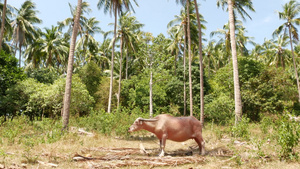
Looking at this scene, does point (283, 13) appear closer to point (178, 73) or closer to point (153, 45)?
point (178, 73)

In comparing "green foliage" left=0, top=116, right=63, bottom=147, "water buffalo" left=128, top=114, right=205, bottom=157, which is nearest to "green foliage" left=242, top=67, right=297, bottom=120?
"water buffalo" left=128, top=114, right=205, bottom=157

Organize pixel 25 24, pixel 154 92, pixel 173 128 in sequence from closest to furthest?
1. pixel 173 128
2. pixel 154 92
3. pixel 25 24

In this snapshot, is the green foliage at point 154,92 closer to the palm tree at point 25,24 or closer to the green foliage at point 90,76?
the green foliage at point 90,76

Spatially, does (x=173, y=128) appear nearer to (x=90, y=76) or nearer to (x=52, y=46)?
(x=90, y=76)

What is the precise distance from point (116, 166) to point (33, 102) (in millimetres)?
14153

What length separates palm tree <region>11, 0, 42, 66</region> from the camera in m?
24.7

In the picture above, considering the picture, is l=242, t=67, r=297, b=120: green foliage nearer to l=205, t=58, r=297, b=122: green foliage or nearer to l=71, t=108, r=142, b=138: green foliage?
l=205, t=58, r=297, b=122: green foliage

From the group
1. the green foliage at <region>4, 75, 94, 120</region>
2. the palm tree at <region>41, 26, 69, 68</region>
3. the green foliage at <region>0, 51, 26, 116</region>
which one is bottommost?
the green foliage at <region>4, 75, 94, 120</region>

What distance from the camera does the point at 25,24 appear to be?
25.3m

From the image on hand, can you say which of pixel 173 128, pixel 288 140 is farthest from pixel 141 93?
pixel 288 140

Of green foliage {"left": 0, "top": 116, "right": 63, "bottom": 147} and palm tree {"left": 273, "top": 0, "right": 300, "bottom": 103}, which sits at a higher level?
palm tree {"left": 273, "top": 0, "right": 300, "bottom": 103}

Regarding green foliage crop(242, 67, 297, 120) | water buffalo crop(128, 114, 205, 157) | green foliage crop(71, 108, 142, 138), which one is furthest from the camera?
green foliage crop(242, 67, 297, 120)

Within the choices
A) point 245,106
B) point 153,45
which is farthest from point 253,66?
point 153,45

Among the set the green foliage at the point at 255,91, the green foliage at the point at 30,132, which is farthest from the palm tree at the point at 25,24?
the green foliage at the point at 255,91
